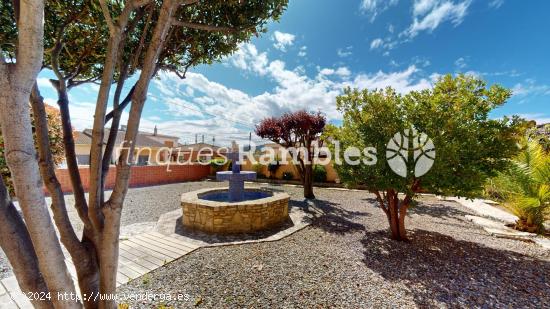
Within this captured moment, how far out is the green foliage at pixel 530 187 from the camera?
5664 millimetres

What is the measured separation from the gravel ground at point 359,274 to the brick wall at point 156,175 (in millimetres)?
10962

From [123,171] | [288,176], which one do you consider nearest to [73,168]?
[123,171]

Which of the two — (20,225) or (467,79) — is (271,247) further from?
(467,79)

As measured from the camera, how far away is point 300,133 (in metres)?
10.9

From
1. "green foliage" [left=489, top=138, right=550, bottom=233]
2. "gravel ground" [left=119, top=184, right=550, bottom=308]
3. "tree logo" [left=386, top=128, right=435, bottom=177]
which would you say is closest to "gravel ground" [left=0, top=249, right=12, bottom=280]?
"gravel ground" [left=119, top=184, right=550, bottom=308]

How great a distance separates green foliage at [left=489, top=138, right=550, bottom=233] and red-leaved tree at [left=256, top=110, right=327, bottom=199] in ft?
21.7

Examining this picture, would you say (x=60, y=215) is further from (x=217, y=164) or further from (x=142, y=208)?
(x=217, y=164)

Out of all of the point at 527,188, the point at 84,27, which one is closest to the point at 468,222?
the point at 527,188

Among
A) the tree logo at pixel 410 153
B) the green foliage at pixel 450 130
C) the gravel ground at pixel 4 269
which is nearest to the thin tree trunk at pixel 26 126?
the gravel ground at pixel 4 269

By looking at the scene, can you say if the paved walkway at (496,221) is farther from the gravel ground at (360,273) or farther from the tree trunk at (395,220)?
the tree trunk at (395,220)

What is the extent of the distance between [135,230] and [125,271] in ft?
8.04

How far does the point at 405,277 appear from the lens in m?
3.70

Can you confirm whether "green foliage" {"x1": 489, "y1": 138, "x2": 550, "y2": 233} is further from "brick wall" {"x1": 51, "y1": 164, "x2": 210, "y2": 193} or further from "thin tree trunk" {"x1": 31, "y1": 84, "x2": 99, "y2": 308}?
"brick wall" {"x1": 51, "y1": 164, "x2": 210, "y2": 193}

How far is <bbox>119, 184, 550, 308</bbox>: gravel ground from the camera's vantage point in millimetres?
3090
